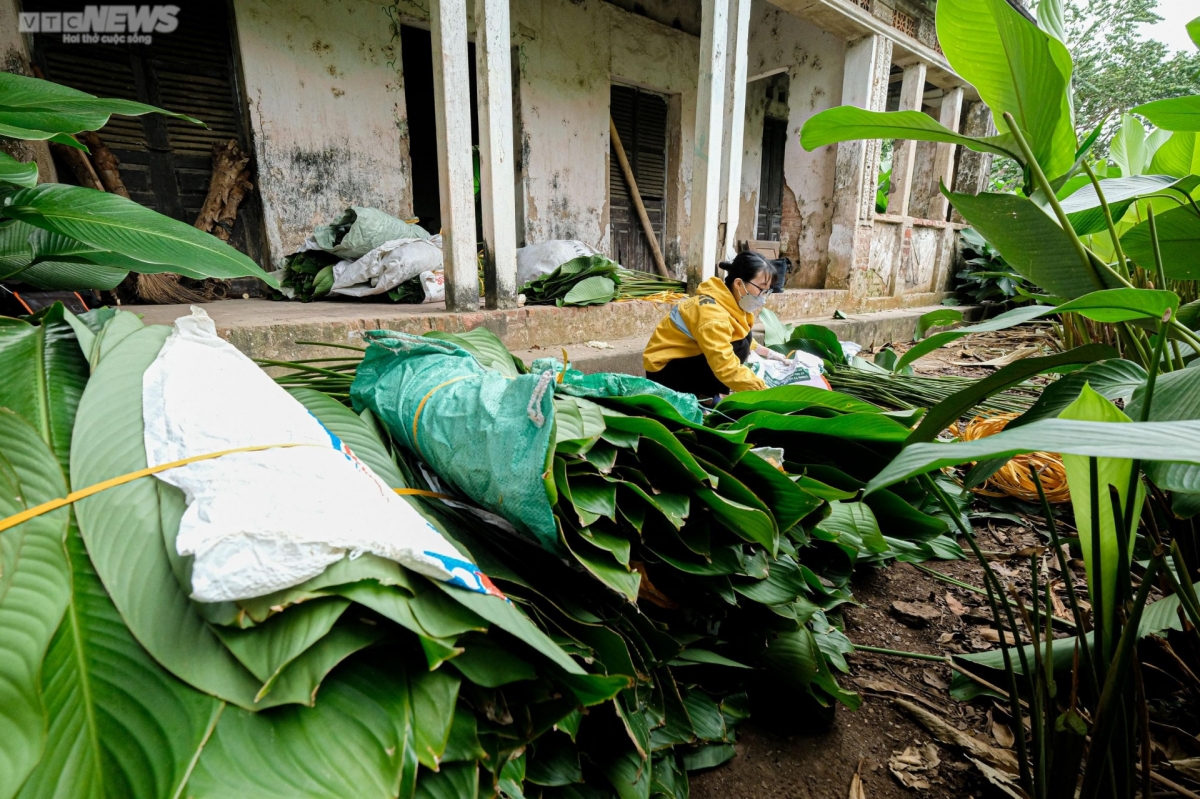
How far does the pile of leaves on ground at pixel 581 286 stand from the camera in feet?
12.0

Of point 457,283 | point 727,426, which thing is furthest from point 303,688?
point 457,283

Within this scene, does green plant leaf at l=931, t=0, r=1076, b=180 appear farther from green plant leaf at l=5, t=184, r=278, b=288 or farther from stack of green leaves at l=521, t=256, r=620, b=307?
stack of green leaves at l=521, t=256, r=620, b=307

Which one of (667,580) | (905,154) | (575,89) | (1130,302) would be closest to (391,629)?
(667,580)

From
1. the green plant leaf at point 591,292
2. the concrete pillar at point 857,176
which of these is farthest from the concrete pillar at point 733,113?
the concrete pillar at point 857,176

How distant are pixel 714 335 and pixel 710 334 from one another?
0.02 m

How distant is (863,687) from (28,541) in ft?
5.08

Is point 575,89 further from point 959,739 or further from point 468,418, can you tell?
point 959,739

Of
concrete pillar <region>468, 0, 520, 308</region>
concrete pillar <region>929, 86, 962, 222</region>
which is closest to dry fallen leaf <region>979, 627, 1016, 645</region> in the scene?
concrete pillar <region>468, 0, 520, 308</region>

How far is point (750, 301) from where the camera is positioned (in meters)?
2.68

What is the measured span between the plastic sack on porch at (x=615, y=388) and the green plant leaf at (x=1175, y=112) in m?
0.86

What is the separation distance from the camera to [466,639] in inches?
27.4

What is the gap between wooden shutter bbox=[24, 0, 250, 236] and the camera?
3.62 meters

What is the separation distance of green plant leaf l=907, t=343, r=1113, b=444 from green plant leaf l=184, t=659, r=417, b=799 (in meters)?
0.71

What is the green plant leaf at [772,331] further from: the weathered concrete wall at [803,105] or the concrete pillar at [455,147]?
the weathered concrete wall at [803,105]
